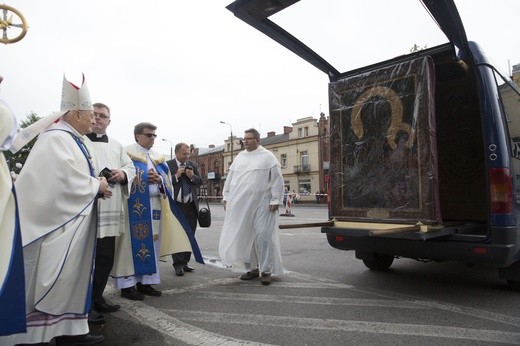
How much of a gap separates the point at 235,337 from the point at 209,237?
294 inches

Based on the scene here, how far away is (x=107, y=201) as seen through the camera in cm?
388

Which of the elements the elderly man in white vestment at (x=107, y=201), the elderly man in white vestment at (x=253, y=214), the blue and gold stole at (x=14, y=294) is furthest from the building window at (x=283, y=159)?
the blue and gold stole at (x=14, y=294)

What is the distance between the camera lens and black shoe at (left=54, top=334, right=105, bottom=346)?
2875 millimetres

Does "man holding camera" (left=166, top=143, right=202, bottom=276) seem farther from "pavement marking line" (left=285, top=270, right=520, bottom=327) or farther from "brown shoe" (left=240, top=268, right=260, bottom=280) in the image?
"pavement marking line" (left=285, top=270, right=520, bottom=327)

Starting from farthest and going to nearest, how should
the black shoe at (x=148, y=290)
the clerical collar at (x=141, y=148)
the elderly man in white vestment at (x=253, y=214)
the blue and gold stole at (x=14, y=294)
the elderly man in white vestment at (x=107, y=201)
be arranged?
the elderly man in white vestment at (x=253, y=214) < the clerical collar at (x=141, y=148) < the black shoe at (x=148, y=290) < the elderly man in white vestment at (x=107, y=201) < the blue and gold stole at (x=14, y=294)

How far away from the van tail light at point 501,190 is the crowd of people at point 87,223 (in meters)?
2.42

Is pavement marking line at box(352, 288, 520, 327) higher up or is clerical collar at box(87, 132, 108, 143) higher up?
clerical collar at box(87, 132, 108, 143)

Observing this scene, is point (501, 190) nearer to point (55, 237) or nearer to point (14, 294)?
point (55, 237)

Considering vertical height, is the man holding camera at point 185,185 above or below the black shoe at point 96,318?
above

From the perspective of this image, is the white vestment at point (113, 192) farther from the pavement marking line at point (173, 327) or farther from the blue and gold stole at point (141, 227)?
the pavement marking line at point (173, 327)

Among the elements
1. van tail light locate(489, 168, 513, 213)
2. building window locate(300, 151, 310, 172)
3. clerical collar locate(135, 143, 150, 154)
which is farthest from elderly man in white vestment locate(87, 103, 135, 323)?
building window locate(300, 151, 310, 172)

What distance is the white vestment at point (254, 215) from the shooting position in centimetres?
522

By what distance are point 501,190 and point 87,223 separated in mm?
3766

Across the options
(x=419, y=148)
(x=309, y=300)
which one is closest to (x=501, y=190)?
(x=419, y=148)
